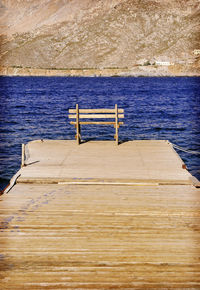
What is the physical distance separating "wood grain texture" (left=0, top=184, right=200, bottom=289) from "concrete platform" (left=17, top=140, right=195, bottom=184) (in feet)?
3.53

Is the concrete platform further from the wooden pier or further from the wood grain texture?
the wood grain texture

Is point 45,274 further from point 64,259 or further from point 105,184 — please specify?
point 105,184

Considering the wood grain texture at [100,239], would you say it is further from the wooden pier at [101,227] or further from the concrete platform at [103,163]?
the concrete platform at [103,163]

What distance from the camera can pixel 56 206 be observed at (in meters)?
8.62

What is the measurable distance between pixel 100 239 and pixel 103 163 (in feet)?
20.1

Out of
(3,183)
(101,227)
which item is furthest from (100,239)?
(3,183)

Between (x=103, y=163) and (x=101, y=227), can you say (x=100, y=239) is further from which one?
(x=103, y=163)

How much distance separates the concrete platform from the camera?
1084 cm

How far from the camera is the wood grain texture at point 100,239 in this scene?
18.3 ft

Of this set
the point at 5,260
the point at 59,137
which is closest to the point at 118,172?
the point at 5,260

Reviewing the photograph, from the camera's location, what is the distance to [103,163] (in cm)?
1280

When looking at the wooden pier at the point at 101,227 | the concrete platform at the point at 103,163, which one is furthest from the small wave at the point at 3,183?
the wooden pier at the point at 101,227

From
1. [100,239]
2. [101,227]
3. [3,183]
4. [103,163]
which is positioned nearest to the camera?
[100,239]

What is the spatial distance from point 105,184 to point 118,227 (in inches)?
128
